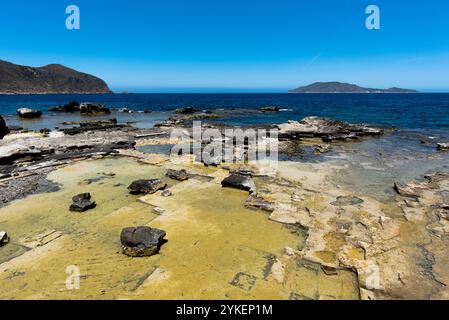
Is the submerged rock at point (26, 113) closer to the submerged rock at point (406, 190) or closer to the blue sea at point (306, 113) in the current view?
the blue sea at point (306, 113)

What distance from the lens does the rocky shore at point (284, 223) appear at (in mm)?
6160

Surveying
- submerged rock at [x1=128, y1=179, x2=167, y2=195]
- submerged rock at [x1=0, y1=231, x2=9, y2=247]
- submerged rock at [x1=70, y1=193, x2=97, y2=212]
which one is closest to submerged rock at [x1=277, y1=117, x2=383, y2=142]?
submerged rock at [x1=128, y1=179, x2=167, y2=195]

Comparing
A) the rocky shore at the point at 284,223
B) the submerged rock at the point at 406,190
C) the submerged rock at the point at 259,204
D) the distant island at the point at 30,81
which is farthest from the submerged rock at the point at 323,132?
the distant island at the point at 30,81

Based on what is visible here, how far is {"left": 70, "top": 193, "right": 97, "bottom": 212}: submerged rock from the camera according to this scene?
979cm

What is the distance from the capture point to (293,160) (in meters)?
17.8

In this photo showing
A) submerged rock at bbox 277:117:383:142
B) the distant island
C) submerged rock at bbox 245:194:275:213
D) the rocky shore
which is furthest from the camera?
the distant island

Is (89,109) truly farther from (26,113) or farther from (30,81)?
(30,81)

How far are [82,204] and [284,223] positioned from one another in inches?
292

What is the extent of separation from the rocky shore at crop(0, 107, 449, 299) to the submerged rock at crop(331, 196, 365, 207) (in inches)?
1.6

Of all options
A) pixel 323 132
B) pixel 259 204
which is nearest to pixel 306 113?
pixel 323 132

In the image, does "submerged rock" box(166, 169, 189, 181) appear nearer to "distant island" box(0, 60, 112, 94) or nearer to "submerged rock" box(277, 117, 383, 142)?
"submerged rock" box(277, 117, 383, 142)

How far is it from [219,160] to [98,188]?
23.6 feet
